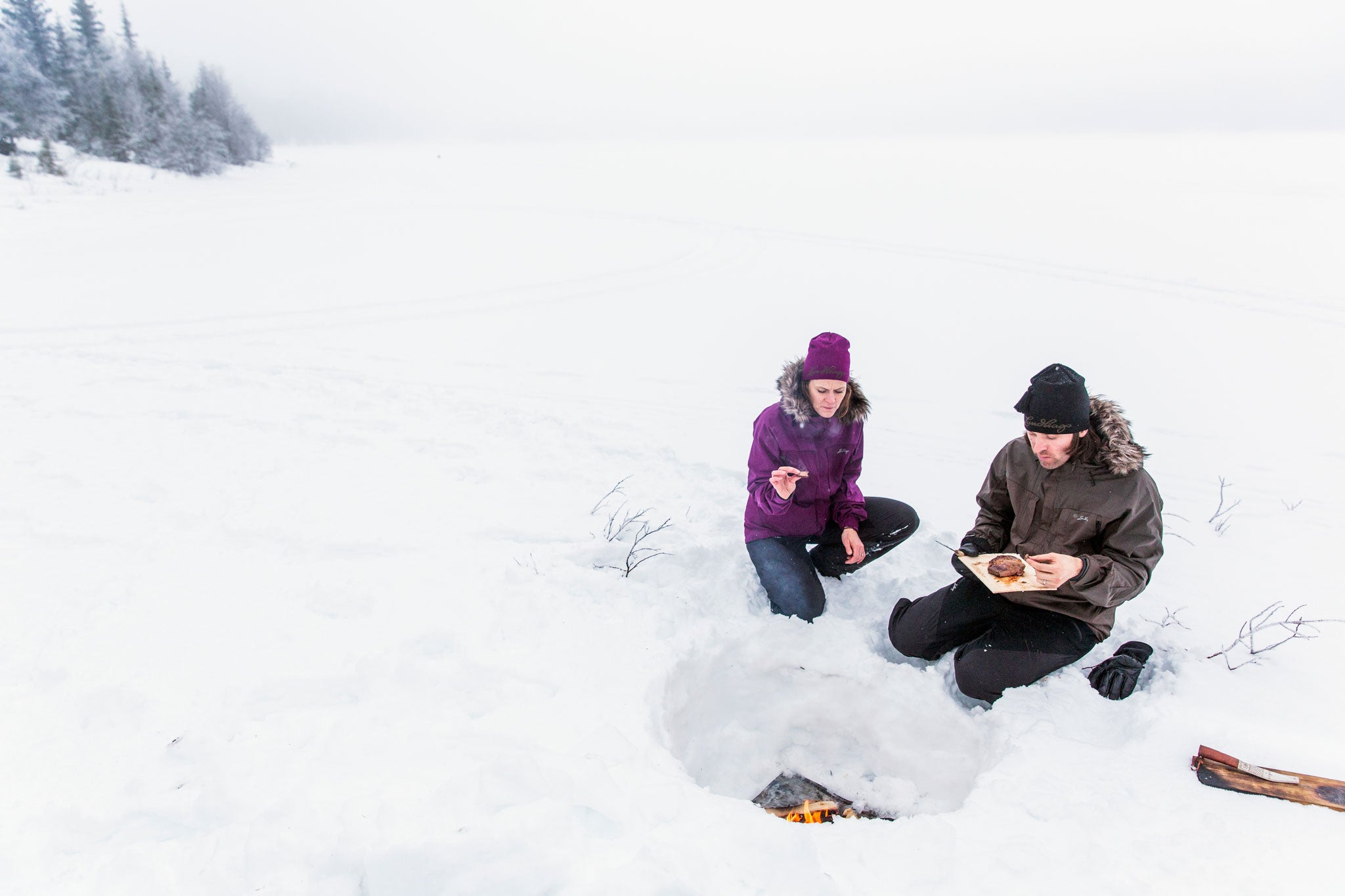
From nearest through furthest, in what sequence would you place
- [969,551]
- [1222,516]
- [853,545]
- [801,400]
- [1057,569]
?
[1057,569] < [969,551] < [801,400] < [853,545] < [1222,516]

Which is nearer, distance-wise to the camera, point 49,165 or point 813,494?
point 813,494

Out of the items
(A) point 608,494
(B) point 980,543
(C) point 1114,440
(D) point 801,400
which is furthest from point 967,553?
(A) point 608,494

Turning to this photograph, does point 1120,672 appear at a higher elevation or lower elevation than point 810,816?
higher

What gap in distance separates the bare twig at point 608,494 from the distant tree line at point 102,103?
26777 mm

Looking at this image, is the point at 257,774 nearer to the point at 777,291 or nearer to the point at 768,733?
the point at 768,733

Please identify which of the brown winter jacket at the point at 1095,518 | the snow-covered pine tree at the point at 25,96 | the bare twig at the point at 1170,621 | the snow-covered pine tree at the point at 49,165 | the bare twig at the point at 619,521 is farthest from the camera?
the snow-covered pine tree at the point at 25,96

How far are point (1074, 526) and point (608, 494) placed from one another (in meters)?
2.59

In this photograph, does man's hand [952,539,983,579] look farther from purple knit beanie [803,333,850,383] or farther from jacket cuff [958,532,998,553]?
purple knit beanie [803,333,850,383]

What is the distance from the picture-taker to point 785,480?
324 centimetres

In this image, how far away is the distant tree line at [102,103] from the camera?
27172mm

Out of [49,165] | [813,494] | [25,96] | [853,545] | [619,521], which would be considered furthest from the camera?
[25,96]

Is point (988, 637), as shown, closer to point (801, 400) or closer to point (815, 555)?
point (815, 555)

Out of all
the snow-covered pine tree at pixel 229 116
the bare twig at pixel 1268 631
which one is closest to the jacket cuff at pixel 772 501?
the bare twig at pixel 1268 631

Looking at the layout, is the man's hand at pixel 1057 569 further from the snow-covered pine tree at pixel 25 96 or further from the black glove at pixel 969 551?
the snow-covered pine tree at pixel 25 96
